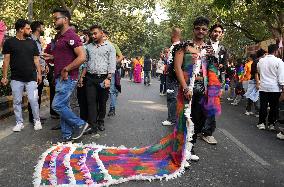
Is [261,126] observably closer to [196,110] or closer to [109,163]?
[196,110]

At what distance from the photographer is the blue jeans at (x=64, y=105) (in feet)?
20.8

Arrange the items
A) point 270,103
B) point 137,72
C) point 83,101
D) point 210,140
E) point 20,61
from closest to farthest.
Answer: point 210,140 < point 20,61 < point 83,101 < point 270,103 < point 137,72

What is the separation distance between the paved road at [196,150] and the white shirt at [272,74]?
0.97 meters

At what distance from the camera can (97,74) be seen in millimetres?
7238

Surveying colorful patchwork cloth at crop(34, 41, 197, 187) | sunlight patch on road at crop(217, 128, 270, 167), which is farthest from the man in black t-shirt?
sunlight patch on road at crop(217, 128, 270, 167)

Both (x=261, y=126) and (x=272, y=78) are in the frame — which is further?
(x=261, y=126)

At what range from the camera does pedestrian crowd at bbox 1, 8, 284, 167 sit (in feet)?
18.4

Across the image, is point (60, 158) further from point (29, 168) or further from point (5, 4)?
point (5, 4)

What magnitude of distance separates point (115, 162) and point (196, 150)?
1.62 metres

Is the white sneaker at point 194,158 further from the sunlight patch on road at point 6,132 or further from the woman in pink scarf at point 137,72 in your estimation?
the woman in pink scarf at point 137,72

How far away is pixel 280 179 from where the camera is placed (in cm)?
512

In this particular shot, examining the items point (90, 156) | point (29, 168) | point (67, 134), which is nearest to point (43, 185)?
point (29, 168)

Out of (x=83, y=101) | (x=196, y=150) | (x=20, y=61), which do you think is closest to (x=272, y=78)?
(x=196, y=150)

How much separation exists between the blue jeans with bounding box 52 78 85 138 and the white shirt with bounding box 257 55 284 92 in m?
4.25
